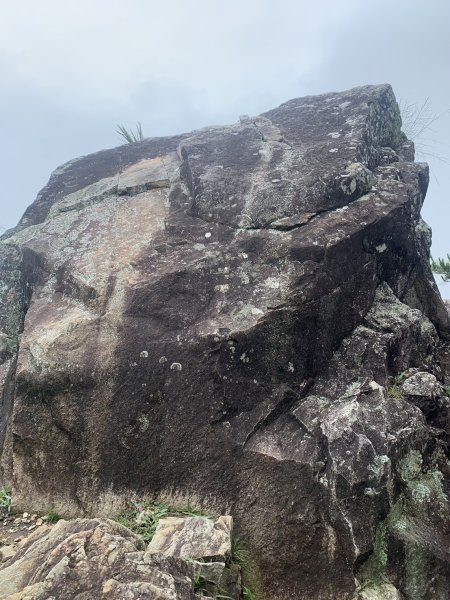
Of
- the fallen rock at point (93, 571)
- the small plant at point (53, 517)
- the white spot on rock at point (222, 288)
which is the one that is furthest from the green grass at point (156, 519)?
the white spot on rock at point (222, 288)

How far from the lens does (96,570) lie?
3506mm

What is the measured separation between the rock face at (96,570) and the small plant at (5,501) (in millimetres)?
1548

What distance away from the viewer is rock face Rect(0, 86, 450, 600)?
189 inches

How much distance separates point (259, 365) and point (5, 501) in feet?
10.8

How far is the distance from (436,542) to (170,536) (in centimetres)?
254

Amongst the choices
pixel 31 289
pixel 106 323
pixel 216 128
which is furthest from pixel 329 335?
pixel 216 128

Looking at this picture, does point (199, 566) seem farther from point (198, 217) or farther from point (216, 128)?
point (216, 128)

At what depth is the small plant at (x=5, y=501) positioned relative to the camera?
5.53 meters

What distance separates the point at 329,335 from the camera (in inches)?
235

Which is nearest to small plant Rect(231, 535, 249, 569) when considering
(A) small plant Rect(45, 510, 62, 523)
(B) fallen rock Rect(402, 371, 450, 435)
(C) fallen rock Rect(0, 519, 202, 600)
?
(C) fallen rock Rect(0, 519, 202, 600)

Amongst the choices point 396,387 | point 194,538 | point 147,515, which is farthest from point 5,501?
point 396,387

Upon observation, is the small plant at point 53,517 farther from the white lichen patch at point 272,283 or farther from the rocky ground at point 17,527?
the white lichen patch at point 272,283

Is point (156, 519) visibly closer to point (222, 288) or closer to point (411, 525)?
point (411, 525)

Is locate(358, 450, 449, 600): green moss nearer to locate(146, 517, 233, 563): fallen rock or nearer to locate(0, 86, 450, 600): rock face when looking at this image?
locate(0, 86, 450, 600): rock face
